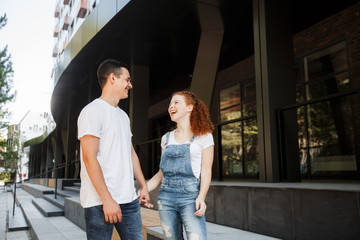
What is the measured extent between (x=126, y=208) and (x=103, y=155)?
16.1 inches

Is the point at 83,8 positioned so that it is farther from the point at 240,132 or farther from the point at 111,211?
the point at 111,211

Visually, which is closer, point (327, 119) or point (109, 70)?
point (109, 70)

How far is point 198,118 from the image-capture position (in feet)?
8.43

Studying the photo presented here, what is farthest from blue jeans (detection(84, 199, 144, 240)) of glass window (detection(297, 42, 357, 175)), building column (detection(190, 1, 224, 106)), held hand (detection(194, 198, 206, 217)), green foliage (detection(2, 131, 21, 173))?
green foliage (detection(2, 131, 21, 173))

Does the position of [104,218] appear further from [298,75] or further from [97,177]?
[298,75]

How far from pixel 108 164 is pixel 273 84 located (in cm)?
389

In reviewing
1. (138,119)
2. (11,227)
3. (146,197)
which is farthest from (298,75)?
(11,227)

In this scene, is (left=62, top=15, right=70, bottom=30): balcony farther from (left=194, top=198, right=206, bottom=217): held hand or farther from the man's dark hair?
(left=194, top=198, right=206, bottom=217): held hand

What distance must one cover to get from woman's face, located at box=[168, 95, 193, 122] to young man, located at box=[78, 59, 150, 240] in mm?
418

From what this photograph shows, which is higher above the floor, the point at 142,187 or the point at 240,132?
the point at 240,132

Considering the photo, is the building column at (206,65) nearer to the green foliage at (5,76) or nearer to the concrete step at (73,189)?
the concrete step at (73,189)

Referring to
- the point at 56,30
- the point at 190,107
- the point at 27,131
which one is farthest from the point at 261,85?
the point at 27,131

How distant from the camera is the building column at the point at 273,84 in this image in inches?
197

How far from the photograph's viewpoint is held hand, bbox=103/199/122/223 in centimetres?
198
